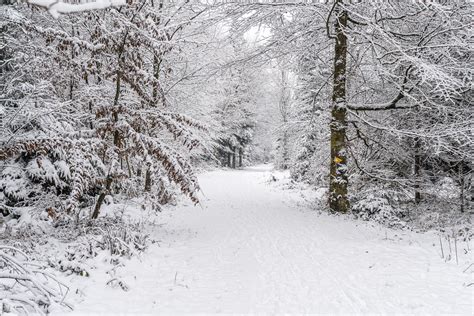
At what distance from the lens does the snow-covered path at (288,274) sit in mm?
4648

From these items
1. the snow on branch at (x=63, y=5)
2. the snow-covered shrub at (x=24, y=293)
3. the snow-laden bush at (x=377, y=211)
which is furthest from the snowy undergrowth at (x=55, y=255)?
the snow-laden bush at (x=377, y=211)

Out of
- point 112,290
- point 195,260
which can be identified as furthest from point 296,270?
point 112,290

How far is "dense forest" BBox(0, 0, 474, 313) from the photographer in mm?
6527

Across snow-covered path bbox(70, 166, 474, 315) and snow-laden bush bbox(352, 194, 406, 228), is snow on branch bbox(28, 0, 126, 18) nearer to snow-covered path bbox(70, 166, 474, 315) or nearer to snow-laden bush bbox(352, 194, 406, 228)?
snow-covered path bbox(70, 166, 474, 315)

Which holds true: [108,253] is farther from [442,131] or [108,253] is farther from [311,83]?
[311,83]

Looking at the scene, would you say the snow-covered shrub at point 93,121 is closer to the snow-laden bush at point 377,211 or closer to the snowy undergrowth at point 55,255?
the snowy undergrowth at point 55,255

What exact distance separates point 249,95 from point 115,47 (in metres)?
32.7

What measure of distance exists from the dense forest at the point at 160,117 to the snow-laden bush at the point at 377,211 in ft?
0.18

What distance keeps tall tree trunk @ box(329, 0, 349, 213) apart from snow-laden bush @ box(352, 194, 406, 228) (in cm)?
57

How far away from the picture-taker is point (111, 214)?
8.99m

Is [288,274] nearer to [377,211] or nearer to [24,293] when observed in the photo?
[24,293]

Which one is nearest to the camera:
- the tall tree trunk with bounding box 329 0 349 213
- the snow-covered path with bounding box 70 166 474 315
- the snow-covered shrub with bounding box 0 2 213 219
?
the snow-covered path with bounding box 70 166 474 315

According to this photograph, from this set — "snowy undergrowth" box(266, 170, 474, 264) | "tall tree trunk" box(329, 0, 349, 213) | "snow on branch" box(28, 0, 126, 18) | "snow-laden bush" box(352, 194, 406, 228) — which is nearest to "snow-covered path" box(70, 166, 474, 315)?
"snowy undergrowth" box(266, 170, 474, 264)

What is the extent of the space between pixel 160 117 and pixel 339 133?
605 cm
